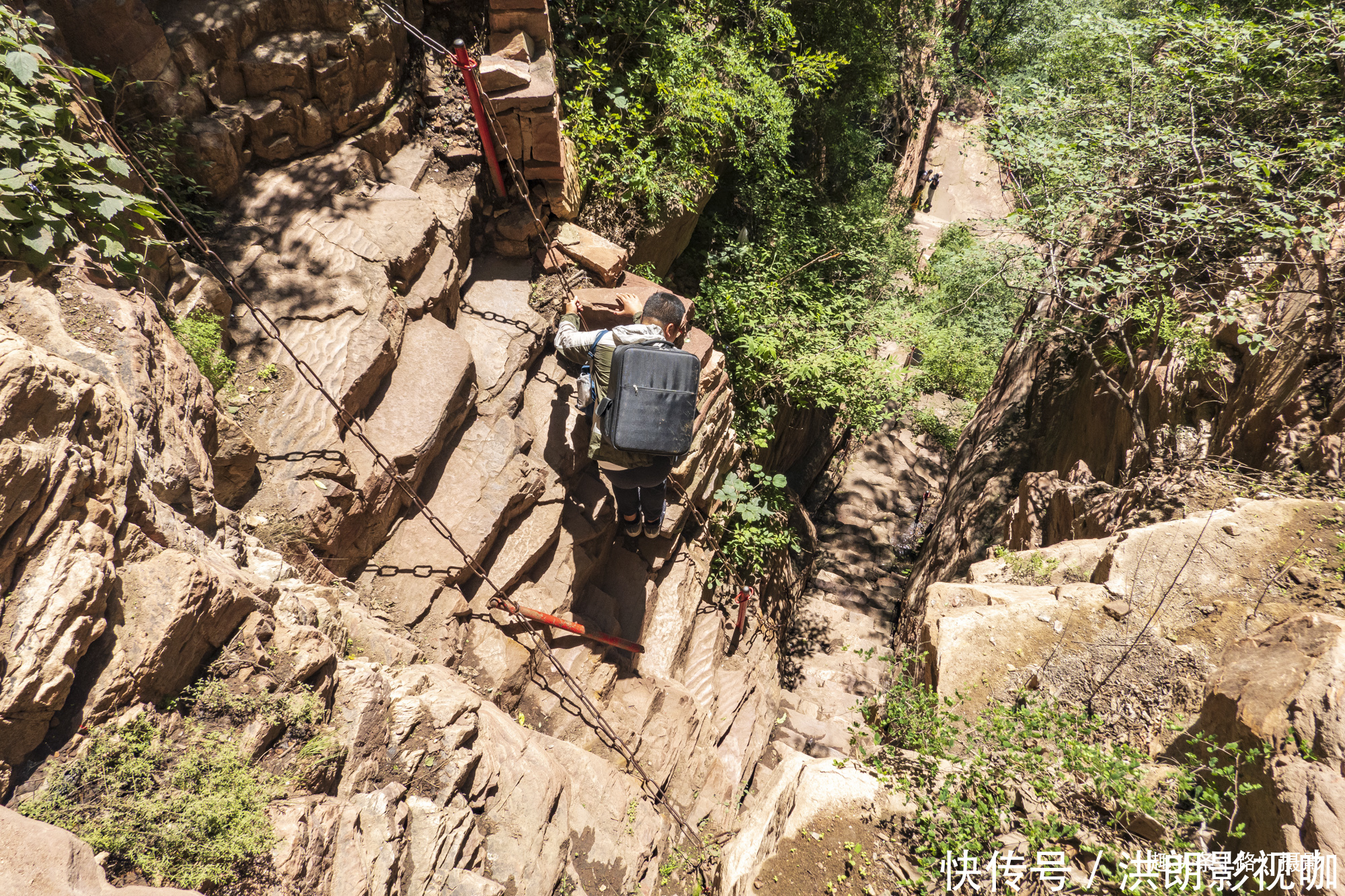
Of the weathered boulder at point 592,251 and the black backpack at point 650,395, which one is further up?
the weathered boulder at point 592,251

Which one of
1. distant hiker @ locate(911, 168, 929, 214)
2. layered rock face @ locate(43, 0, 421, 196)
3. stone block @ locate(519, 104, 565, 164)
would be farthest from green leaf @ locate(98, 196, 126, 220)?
distant hiker @ locate(911, 168, 929, 214)

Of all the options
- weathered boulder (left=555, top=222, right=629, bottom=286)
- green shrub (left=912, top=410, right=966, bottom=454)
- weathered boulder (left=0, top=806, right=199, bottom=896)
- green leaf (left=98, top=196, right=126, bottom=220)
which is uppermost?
green leaf (left=98, top=196, right=126, bottom=220)

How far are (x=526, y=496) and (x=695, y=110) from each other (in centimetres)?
453

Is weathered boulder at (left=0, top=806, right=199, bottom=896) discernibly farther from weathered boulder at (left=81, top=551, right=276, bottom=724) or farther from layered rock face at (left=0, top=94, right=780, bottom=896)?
weathered boulder at (left=81, top=551, right=276, bottom=724)

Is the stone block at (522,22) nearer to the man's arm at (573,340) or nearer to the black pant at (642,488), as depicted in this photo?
the man's arm at (573,340)

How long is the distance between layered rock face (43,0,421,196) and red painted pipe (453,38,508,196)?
807 millimetres

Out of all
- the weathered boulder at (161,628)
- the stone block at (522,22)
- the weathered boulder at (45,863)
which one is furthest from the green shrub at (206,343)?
the stone block at (522,22)

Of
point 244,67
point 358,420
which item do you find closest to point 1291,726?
point 358,420

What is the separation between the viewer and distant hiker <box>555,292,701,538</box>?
4.38 m

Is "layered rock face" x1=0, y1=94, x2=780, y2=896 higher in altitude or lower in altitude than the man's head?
lower

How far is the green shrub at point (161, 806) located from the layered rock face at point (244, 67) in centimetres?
389

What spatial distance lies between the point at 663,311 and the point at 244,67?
346cm

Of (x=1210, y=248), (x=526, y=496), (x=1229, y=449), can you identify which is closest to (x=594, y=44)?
(x=526, y=496)

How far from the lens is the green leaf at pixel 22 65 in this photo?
9.65 feet
